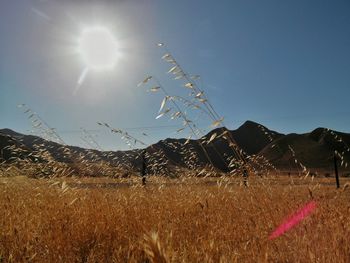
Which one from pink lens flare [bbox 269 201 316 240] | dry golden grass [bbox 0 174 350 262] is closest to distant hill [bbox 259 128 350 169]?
pink lens flare [bbox 269 201 316 240]

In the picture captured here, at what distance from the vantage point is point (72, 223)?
9.21ft

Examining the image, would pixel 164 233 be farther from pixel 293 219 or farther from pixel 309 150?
pixel 309 150

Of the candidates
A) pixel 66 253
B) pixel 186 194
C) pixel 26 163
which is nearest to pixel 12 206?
pixel 66 253

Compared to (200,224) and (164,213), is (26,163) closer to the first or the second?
(164,213)

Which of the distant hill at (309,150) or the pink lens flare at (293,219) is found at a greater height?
the distant hill at (309,150)

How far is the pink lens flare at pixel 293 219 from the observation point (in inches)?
120

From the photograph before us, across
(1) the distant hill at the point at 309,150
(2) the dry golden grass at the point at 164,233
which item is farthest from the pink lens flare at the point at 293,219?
(1) the distant hill at the point at 309,150

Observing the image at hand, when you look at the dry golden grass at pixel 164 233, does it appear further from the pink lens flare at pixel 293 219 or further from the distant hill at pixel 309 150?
the distant hill at pixel 309 150

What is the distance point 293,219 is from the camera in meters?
3.46

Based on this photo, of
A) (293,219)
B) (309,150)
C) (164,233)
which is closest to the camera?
(164,233)

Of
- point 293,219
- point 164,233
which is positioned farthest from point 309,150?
point 164,233

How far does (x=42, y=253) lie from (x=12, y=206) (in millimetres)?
1473

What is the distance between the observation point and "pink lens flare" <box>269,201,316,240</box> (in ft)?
10.0

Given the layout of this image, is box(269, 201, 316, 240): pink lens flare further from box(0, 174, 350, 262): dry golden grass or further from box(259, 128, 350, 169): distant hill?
box(259, 128, 350, 169): distant hill
